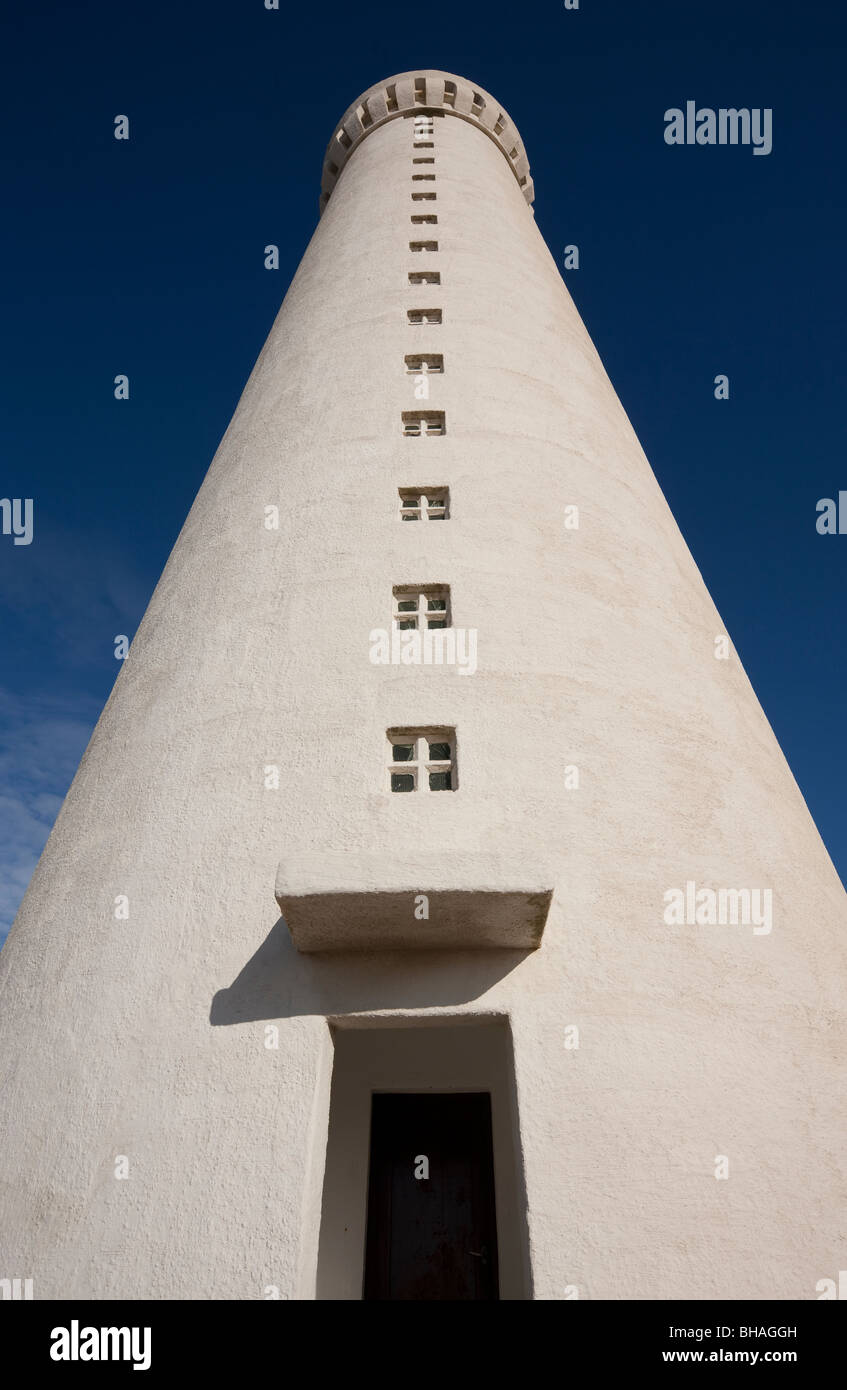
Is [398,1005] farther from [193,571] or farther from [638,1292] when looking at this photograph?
[193,571]

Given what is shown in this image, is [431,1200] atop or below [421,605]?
below

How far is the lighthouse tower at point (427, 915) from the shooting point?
477 centimetres

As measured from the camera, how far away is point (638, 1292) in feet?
14.6

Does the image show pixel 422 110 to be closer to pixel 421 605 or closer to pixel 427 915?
pixel 421 605

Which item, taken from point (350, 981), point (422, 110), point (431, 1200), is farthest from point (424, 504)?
point (422, 110)

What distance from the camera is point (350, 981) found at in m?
5.34

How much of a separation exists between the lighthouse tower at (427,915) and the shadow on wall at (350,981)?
22mm

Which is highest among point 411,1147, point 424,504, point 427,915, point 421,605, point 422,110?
point 422,110

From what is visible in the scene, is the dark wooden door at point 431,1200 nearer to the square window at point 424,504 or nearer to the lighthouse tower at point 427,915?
the lighthouse tower at point 427,915

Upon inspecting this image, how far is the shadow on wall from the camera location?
5.26 meters

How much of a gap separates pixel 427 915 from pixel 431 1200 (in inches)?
155
